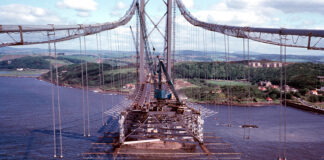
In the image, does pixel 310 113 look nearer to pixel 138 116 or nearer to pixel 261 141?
pixel 261 141

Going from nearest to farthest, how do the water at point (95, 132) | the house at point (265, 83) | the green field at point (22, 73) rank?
the water at point (95, 132), the house at point (265, 83), the green field at point (22, 73)

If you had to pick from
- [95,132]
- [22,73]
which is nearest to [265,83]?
[95,132]

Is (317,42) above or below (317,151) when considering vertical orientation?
above

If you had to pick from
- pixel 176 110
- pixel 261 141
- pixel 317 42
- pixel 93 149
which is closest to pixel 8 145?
pixel 93 149

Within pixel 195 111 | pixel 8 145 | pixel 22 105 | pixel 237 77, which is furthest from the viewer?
pixel 237 77

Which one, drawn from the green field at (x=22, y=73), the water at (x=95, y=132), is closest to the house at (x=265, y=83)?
the water at (x=95, y=132)

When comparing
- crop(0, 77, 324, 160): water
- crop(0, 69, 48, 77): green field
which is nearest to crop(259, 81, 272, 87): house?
crop(0, 77, 324, 160): water

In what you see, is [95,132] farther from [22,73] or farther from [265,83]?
[22,73]

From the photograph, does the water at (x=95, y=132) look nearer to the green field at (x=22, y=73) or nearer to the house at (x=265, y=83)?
the house at (x=265, y=83)

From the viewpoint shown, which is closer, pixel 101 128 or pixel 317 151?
pixel 317 151
